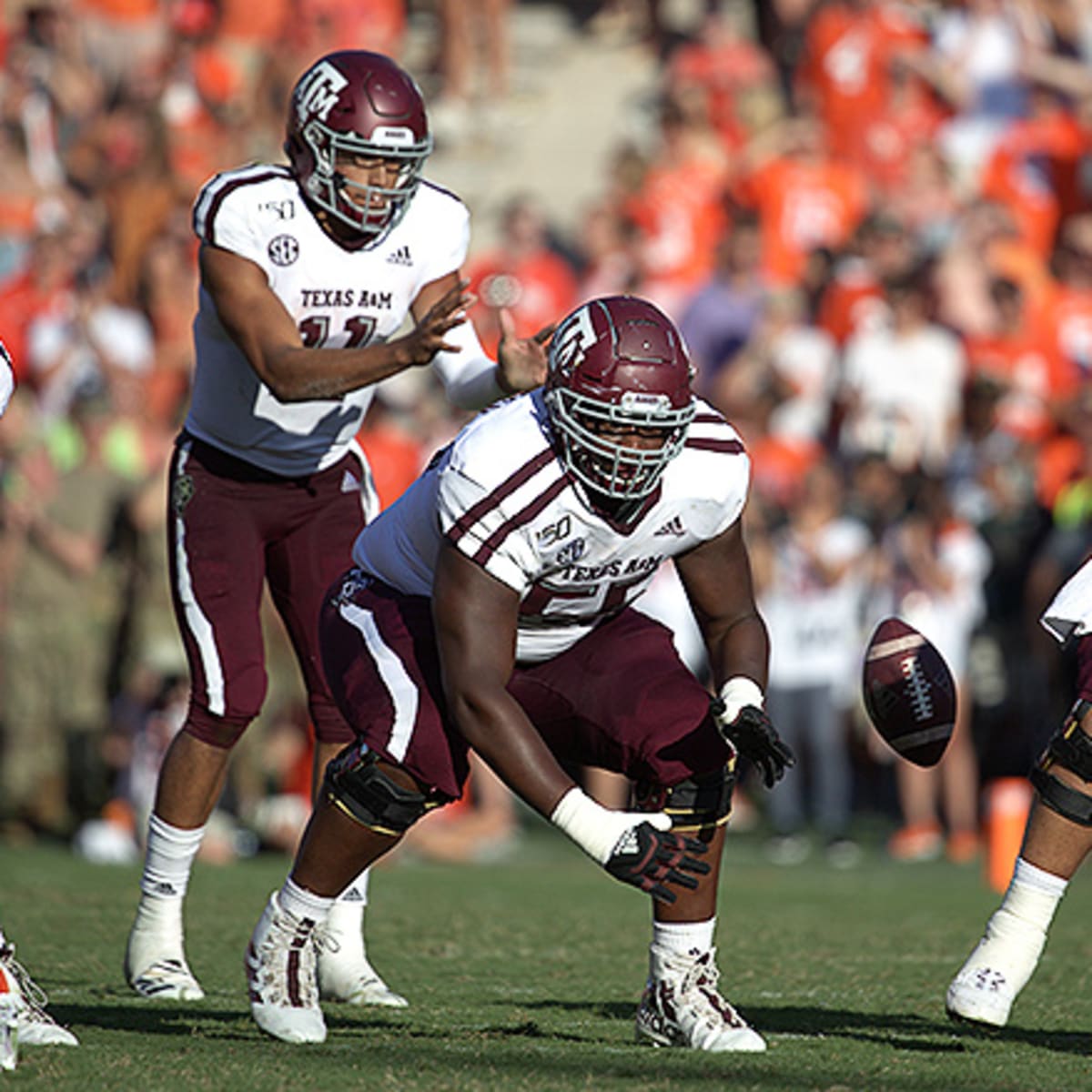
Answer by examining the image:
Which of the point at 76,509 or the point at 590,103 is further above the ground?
the point at 590,103

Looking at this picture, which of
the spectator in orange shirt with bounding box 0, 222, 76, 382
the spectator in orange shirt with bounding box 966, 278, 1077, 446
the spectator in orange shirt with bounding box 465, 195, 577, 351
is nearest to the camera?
the spectator in orange shirt with bounding box 966, 278, 1077, 446

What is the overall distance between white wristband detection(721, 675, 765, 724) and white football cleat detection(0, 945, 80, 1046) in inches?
58.1

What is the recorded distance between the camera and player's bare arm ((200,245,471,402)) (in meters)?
4.56

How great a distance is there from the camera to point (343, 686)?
448 cm

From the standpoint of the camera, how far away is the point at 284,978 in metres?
4.45

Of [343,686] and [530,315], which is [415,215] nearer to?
[343,686]

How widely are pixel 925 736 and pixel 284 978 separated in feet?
4.78

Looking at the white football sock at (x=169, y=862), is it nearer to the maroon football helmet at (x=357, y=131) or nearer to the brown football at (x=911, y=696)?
the maroon football helmet at (x=357, y=131)

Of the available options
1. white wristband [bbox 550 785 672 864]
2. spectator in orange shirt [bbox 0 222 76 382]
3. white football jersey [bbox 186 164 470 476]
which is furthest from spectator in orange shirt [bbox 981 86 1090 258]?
white wristband [bbox 550 785 672 864]

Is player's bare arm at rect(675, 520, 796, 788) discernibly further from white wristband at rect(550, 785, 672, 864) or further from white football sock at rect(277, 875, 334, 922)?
white football sock at rect(277, 875, 334, 922)

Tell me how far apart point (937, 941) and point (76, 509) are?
5.43 meters

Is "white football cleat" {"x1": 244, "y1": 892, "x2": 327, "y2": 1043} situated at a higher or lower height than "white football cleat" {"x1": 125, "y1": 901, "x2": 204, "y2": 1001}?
higher

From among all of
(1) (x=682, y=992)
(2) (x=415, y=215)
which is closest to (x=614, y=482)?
(1) (x=682, y=992)

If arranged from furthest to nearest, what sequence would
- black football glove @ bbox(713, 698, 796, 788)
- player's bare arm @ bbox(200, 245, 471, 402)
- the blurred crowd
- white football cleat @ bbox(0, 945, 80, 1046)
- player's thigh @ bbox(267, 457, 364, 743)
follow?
1. the blurred crowd
2. player's thigh @ bbox(267, 457, 364, 743)
3. player's bare arm @ bbox(200, 245, 471, 402)
4. black football glove @ bbox(713, 698, 796, 788)
5. white football cleat @ bbox(0, 945, 80, 1046)
